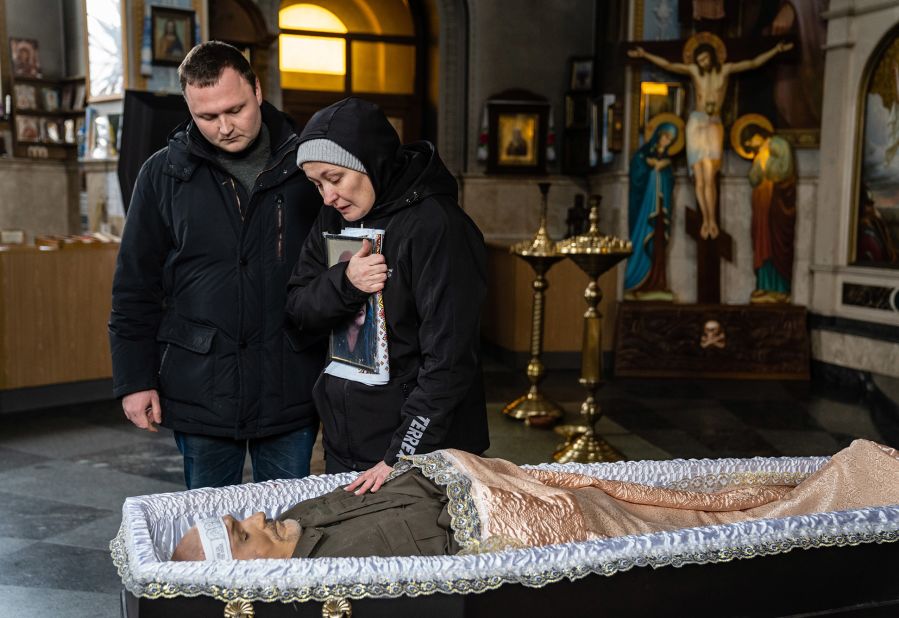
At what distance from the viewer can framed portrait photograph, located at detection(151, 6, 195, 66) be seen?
7863 mm

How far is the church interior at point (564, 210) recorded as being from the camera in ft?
17.3

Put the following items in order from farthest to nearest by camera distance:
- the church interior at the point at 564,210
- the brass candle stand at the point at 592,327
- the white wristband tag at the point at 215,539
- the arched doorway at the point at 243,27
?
the arched doorway at the point at 243,27 < the church interior at the point at 564,210 < the brass candle stand at the point at 592,327 < the white wristband tag at the point at 215,539

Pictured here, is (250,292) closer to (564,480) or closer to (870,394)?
(564,480)

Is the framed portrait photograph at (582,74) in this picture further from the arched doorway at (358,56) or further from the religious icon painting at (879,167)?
the religious icon painting at (879,167)

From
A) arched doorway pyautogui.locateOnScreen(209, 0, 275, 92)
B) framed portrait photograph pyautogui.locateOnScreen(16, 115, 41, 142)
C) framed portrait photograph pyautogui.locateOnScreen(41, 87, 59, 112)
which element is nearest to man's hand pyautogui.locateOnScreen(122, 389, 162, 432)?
arched doorway pyautogui.locateOnScreen(209, 0, 275, 92)

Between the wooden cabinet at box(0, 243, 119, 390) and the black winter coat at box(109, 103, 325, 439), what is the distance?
152 inches

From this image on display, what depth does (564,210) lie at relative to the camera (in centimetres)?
1048

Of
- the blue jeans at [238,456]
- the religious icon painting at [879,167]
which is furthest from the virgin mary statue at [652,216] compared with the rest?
the blue jeans at [238,456]

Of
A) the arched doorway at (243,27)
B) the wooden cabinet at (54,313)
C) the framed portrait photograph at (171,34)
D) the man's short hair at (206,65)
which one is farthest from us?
the arched doorway at (243,27)

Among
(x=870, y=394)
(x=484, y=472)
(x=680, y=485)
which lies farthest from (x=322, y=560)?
(x=870, y=394)

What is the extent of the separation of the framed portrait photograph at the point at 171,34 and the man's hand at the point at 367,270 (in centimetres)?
625

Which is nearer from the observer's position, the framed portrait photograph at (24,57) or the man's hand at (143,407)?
the man's hand at (143,407)

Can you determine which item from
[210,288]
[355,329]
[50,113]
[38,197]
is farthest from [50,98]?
[355,329]

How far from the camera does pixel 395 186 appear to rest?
233cm
